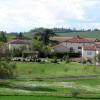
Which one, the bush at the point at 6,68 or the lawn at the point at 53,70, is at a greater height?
the bush at the point at 6,68

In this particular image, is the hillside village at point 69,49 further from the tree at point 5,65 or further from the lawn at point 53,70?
the tree at point 5,65

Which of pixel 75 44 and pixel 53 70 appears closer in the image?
pixel 53 70

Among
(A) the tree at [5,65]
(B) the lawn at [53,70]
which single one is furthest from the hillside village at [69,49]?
(A) the tree at [5,65]

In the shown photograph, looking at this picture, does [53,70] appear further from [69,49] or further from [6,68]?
[69,49]

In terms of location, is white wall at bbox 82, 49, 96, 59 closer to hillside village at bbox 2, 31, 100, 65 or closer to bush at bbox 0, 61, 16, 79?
hillside village at bbox 2, 31, 100, 65

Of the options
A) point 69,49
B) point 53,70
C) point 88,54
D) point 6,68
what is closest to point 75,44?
point 69,49

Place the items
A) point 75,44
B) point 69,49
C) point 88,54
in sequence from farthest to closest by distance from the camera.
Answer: point 75,44 → point 69,49 → point 88,54

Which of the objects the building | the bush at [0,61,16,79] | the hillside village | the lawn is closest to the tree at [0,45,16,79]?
the bush at [0,61,16,79]

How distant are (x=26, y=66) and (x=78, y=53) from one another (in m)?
46.8

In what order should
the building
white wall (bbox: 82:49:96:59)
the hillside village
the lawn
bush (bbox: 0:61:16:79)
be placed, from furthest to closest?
the building
white wall (bbox: 82:49:96:59)
the hillside village
the lawn
bush (bbox: 0:61:16:79)

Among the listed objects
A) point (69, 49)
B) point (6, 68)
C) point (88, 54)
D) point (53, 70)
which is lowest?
point (53, 70)

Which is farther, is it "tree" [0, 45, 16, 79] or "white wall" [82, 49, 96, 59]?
"white wall" [82, 49, 96, 59]

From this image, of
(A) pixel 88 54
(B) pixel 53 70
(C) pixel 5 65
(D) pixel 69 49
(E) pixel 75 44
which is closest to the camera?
(C) pixel 5 65

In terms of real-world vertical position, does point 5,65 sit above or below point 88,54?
below
